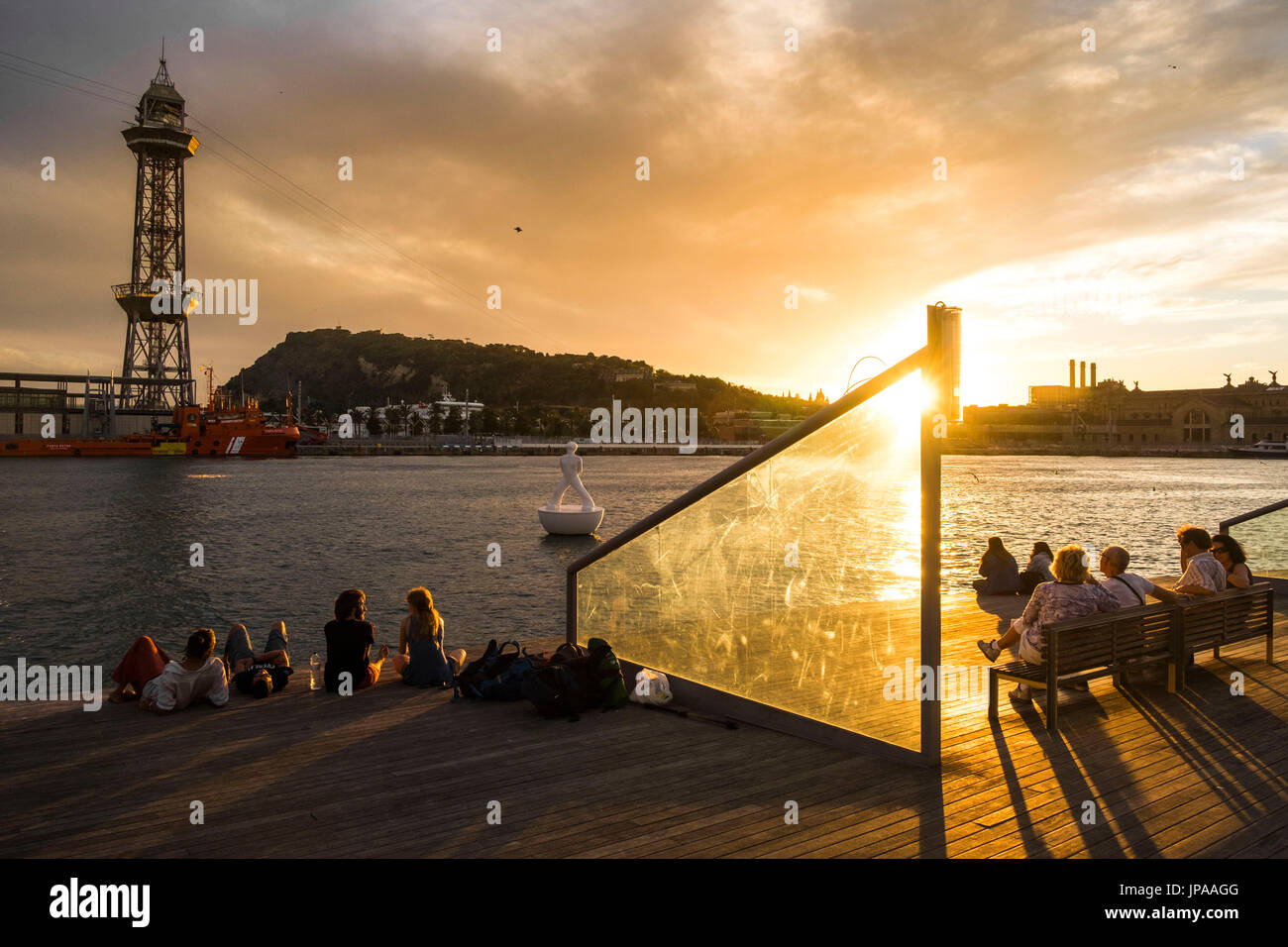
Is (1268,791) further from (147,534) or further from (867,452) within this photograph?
(147,534)

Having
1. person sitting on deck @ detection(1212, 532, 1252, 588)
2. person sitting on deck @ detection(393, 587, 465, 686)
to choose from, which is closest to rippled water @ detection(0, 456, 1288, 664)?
person sitting on deck @ detection(1212, 532, 1252, 588)

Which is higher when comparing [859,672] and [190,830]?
[859,672]

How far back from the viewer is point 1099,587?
605 centimetres

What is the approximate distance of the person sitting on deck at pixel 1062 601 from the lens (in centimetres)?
583

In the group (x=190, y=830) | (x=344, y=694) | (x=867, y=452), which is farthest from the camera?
(x=344, y=694)

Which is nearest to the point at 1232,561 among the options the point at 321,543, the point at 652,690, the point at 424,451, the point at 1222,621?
the point at 1222,621

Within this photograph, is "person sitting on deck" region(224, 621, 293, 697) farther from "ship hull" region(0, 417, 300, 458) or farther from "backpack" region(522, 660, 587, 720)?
"ship hull" region(0, 417, 300, 458)

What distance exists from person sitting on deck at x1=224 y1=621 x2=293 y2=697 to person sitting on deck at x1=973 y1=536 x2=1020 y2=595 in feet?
29.0

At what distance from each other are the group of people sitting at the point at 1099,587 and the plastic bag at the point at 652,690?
8.79ft

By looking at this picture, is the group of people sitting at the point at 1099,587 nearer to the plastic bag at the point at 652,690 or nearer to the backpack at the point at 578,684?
the plastic bag at the point at 652,690

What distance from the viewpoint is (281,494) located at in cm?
6397

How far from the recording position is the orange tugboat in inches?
4569

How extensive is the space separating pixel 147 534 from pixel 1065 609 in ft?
139

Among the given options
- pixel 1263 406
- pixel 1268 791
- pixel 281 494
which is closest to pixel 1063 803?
pixel 1268 791
